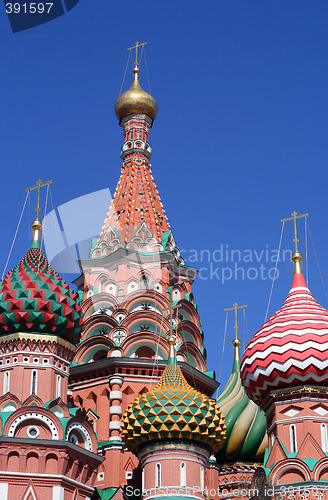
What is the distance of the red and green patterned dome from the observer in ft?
71.9

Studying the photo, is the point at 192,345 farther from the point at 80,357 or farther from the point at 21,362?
the point at 21,362

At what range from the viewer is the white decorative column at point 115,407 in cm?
2384

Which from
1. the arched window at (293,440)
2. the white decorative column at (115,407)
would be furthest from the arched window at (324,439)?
the white decorative column at (115,407)

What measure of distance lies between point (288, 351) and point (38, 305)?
17.1 feet

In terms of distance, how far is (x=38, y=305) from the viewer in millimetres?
21891

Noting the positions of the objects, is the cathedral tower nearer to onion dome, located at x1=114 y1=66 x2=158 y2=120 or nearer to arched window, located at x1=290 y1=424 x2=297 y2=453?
onion dome, located at x1=114 y1=66 x2=158 y2=120

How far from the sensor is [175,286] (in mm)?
26844

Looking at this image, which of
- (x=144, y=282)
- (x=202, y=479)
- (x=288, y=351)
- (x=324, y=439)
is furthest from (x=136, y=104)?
(x=324, y=439)

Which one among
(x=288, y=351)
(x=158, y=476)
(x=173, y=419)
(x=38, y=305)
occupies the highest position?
(x=38, y=305)

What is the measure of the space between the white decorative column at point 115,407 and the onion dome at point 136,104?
331 inches

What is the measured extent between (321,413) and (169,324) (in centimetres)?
559

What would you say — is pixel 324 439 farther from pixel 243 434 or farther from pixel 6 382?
pixel 6 382

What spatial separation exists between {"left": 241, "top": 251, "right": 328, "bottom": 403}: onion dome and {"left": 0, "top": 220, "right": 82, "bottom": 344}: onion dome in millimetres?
Result: 3837

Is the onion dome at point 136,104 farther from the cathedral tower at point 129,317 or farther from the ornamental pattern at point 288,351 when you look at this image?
the ornamental pattern at point 288,351
